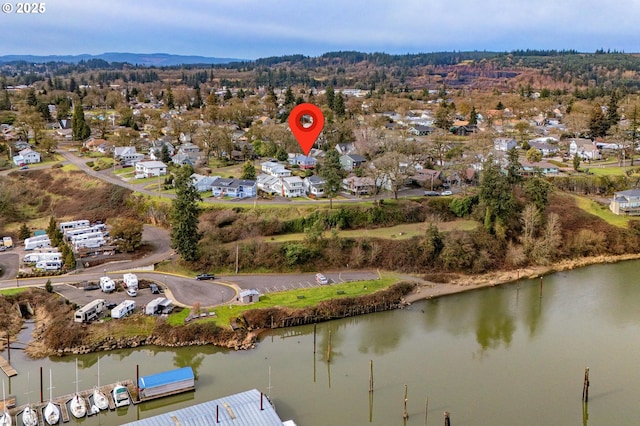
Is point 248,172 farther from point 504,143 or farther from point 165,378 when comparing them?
point 504,143

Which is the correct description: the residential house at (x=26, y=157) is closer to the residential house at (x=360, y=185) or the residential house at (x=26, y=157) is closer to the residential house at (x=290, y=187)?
the residential house at (x=290, y=187)

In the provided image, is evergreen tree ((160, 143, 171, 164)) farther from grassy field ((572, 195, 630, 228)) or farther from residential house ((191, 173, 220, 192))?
grassy field ((572, 195, 630, 228))

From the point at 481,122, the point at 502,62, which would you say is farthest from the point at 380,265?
the point at 502,62

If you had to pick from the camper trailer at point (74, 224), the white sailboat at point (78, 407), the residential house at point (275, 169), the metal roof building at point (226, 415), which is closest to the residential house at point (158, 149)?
the residential house at point (275, 169)

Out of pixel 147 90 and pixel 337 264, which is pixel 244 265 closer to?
pixel 337 264

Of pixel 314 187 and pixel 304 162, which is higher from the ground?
pixel 304 162

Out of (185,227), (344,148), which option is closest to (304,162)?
→ (344,148)

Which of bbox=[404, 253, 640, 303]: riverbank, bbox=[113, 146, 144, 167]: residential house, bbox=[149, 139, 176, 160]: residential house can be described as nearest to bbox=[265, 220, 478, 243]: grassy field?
bbox=[404, 253, 640, 303]: riverbank
